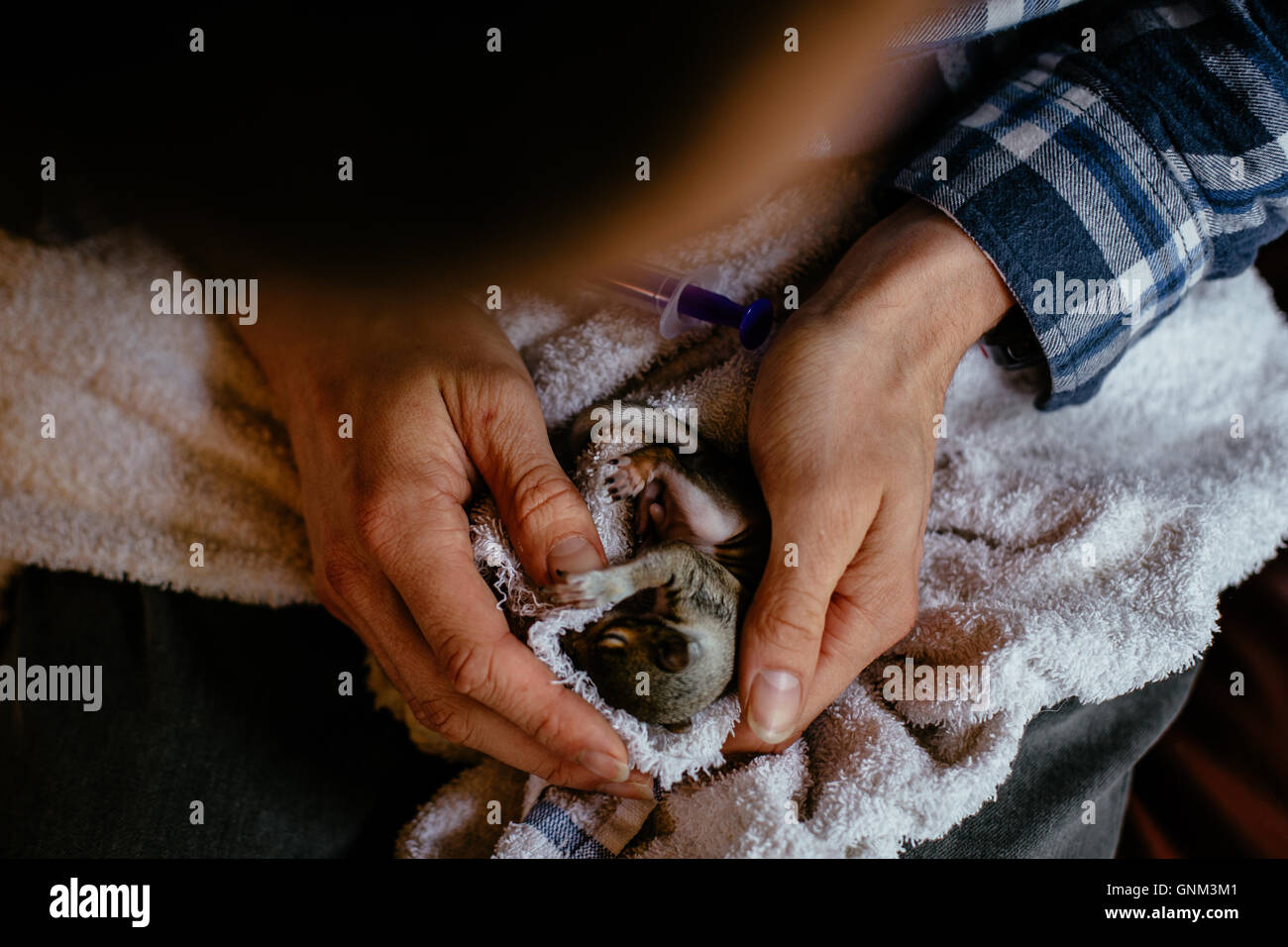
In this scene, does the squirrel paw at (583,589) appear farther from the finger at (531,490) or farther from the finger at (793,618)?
the finger at (793,618)

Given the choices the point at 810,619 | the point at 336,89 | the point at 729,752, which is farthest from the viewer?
the point at 729,752

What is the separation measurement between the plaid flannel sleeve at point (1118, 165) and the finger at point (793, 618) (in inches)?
16.1

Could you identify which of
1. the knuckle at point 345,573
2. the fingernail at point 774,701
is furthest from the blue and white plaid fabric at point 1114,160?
the knuckle at point 345,573

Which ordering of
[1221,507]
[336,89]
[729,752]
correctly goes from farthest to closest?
[1221,507] < [729,752] < [336,89]

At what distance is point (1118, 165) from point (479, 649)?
0.96 metres

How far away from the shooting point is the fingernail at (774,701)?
0.86 meters

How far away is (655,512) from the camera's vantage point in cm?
113

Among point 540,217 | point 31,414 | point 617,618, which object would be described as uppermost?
point 540,217

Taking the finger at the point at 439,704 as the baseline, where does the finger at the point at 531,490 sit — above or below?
above

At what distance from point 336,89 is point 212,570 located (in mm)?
682

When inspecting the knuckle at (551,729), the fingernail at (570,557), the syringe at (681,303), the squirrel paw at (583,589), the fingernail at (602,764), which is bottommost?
the fingernail at (602,764)

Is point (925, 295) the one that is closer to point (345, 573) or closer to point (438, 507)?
point (438, 507)
